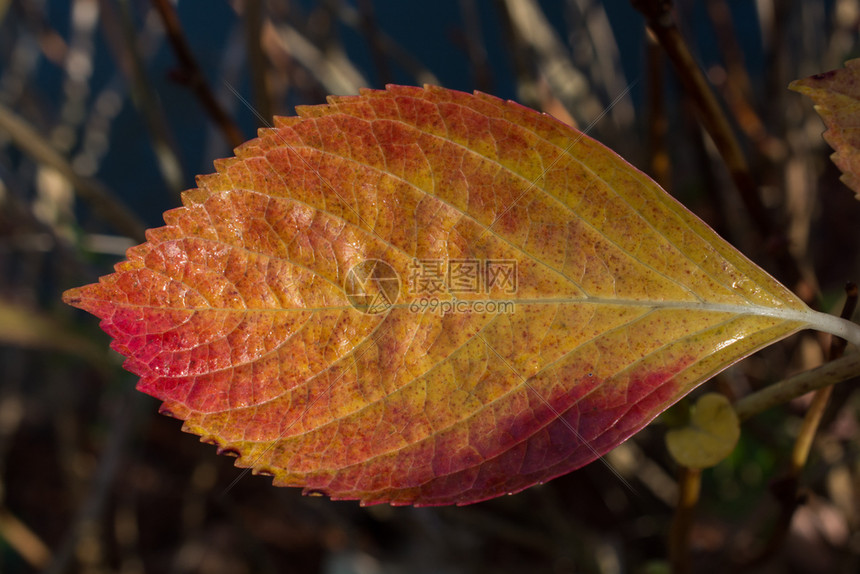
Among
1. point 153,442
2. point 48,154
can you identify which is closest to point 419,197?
point 48,154

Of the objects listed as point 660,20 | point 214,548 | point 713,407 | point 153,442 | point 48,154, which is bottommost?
point 214,548

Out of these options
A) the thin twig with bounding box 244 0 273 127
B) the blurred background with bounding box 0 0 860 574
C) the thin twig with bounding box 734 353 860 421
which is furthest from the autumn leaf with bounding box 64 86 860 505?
the thin twig with bounding box 244 0 273 127

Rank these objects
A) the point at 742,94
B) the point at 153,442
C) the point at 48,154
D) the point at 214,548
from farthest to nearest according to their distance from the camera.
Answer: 1. the point at 153,442
2. the point at 214,548
3. the point at 742,94
4. the point at 48,154

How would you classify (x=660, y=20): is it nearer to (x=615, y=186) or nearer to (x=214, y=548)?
(x=615, y=186)

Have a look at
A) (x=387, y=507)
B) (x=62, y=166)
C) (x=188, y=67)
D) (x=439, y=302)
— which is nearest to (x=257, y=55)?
(x=188, y=67)

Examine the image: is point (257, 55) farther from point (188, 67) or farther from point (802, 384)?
point (802, 384)
